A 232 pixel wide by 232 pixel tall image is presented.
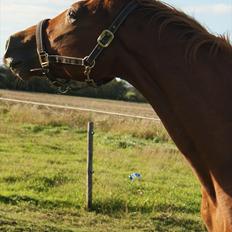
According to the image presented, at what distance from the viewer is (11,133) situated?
49.7 ft

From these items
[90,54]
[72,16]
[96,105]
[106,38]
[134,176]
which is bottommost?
[96,105]

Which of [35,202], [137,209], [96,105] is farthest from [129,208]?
[96,105]

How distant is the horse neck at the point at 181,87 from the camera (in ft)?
9.47

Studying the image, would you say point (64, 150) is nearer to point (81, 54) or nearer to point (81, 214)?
point (81, 214)

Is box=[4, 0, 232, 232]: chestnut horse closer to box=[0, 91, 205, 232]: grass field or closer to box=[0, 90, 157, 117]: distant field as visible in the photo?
box=[0, 91, 205, 232]: grass field

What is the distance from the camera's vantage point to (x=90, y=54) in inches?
118

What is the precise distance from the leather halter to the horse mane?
0.12 m

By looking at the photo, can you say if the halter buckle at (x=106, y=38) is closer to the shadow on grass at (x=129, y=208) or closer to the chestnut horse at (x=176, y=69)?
the chestnut horse at (x=176, y=69)

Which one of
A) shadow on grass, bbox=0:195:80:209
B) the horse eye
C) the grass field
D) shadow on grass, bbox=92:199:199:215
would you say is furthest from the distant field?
the horse eye

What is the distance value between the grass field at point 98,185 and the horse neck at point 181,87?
11.9ft

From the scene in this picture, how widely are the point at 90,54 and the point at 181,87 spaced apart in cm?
57

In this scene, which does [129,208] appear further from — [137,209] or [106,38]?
[106,38]

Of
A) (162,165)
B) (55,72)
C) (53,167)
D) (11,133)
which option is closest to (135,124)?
(11,133)

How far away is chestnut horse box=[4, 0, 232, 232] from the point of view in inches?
113
